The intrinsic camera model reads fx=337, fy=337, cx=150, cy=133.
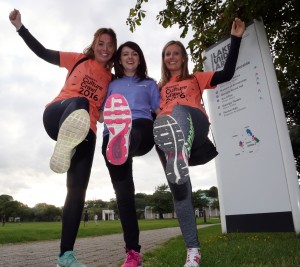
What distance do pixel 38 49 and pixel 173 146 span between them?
1580 millimetres

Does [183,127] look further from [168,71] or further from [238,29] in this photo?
[238,29]

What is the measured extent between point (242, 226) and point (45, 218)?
124680 mm

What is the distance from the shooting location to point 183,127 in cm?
255

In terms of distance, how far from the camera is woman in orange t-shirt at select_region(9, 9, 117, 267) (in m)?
2.51

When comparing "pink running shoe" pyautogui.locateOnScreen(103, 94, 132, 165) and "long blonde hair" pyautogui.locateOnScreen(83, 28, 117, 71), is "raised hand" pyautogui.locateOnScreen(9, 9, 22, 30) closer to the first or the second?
"long blonde hair" pyautogui.locateOnScreen(83, 28, 117, 71)

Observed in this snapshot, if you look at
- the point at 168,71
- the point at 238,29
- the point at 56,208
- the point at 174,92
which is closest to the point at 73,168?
the point at 174,92

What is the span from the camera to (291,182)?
15.0 ft

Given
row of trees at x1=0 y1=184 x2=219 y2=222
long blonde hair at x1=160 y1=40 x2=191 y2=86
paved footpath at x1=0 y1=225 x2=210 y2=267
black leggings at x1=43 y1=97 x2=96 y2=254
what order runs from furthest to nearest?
row of trees at x1=0 y1=184 x2=219 y2=222 → paved footpath at x1=0 y1=225 x2=210 y2=267 → long blonde hair at x1=160 y1=40 x2=191 y2=86 → black leggings at x1=43 y1=97 x2=96 y2=254

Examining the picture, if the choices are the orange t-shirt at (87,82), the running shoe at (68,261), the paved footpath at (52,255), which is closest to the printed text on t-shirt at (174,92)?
the orange t-shirt at (87,82)

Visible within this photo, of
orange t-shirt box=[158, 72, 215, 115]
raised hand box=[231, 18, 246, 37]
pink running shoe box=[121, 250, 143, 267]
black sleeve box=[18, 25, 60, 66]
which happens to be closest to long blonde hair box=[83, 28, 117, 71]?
black sleeve box=[18, 25, 60, 66]

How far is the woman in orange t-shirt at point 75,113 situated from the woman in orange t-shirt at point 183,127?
56 centimetres

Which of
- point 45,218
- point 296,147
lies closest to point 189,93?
point 296,147

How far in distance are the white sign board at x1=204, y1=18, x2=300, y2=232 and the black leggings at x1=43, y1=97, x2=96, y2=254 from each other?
9.77 feet

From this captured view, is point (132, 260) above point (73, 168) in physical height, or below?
below
